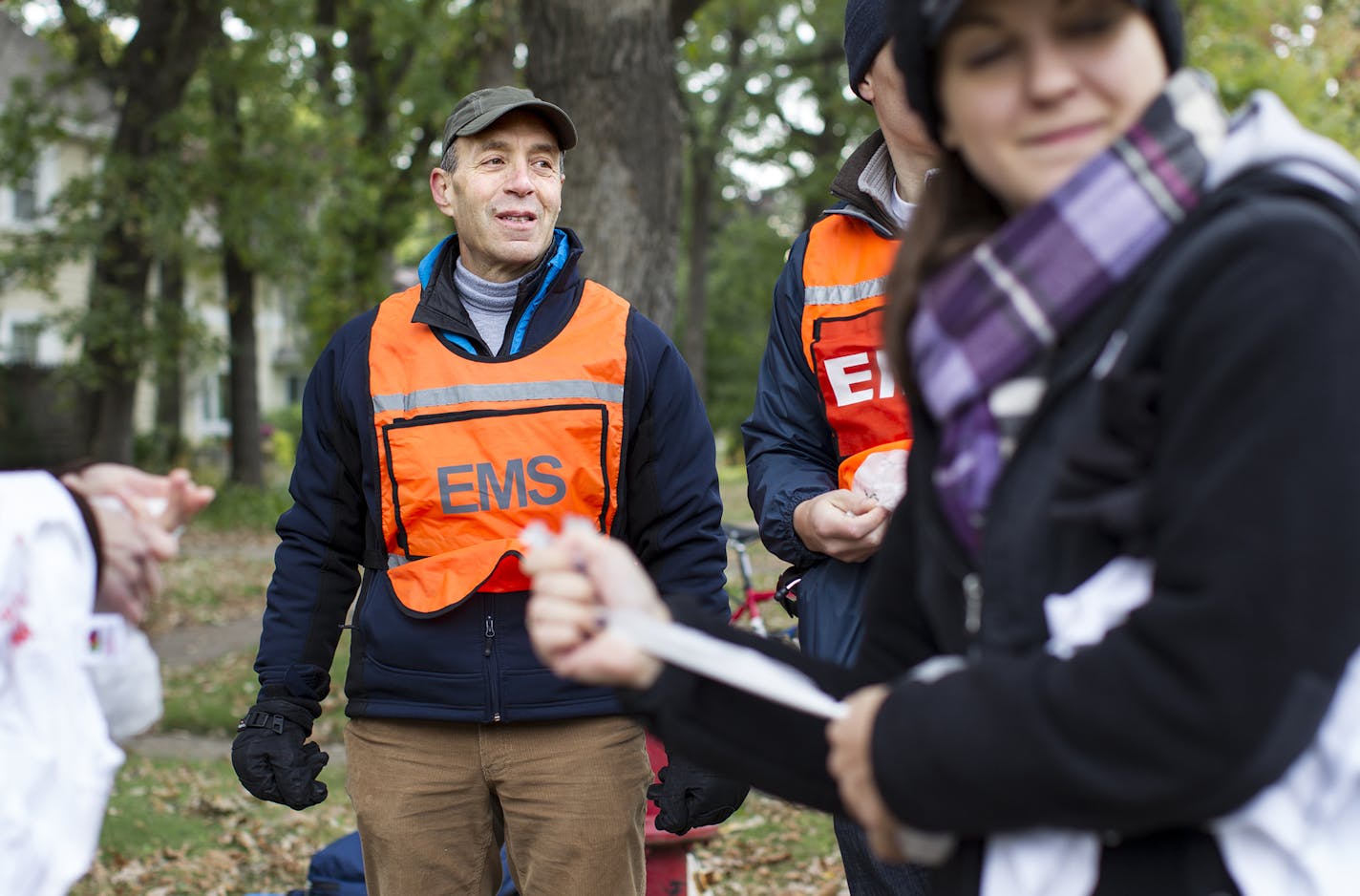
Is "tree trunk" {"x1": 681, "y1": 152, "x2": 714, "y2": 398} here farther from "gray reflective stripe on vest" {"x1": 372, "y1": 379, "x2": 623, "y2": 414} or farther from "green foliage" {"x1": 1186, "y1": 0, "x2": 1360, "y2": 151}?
"gray reflective stripe on vest" {"x1": 372, "y1": 379, "x2": 623, "y2": 414}

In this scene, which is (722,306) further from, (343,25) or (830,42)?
(343,25)

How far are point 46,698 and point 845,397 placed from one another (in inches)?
69.0

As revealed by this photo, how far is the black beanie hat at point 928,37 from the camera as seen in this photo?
4.52ft

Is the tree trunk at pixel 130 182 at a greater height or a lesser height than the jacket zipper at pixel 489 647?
greater

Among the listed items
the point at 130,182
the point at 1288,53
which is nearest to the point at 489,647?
the point at 130,182

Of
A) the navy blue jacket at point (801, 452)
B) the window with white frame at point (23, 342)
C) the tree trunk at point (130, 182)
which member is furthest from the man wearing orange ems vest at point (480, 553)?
the window with white frame at point (23, 342)

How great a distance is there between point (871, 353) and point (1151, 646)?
6.01 feet

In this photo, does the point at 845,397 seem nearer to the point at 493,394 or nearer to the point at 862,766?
the point at 493,394

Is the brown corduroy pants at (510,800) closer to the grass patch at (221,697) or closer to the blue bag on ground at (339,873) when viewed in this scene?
the blue bag on ground at (339,873)

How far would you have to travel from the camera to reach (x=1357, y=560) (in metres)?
1.14

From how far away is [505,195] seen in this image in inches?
142

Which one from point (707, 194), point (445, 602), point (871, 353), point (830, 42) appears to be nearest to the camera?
point (871, 353)

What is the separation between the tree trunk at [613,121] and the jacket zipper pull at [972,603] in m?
5.02

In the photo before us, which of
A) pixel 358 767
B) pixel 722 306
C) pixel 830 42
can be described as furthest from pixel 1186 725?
pixel 722 306
